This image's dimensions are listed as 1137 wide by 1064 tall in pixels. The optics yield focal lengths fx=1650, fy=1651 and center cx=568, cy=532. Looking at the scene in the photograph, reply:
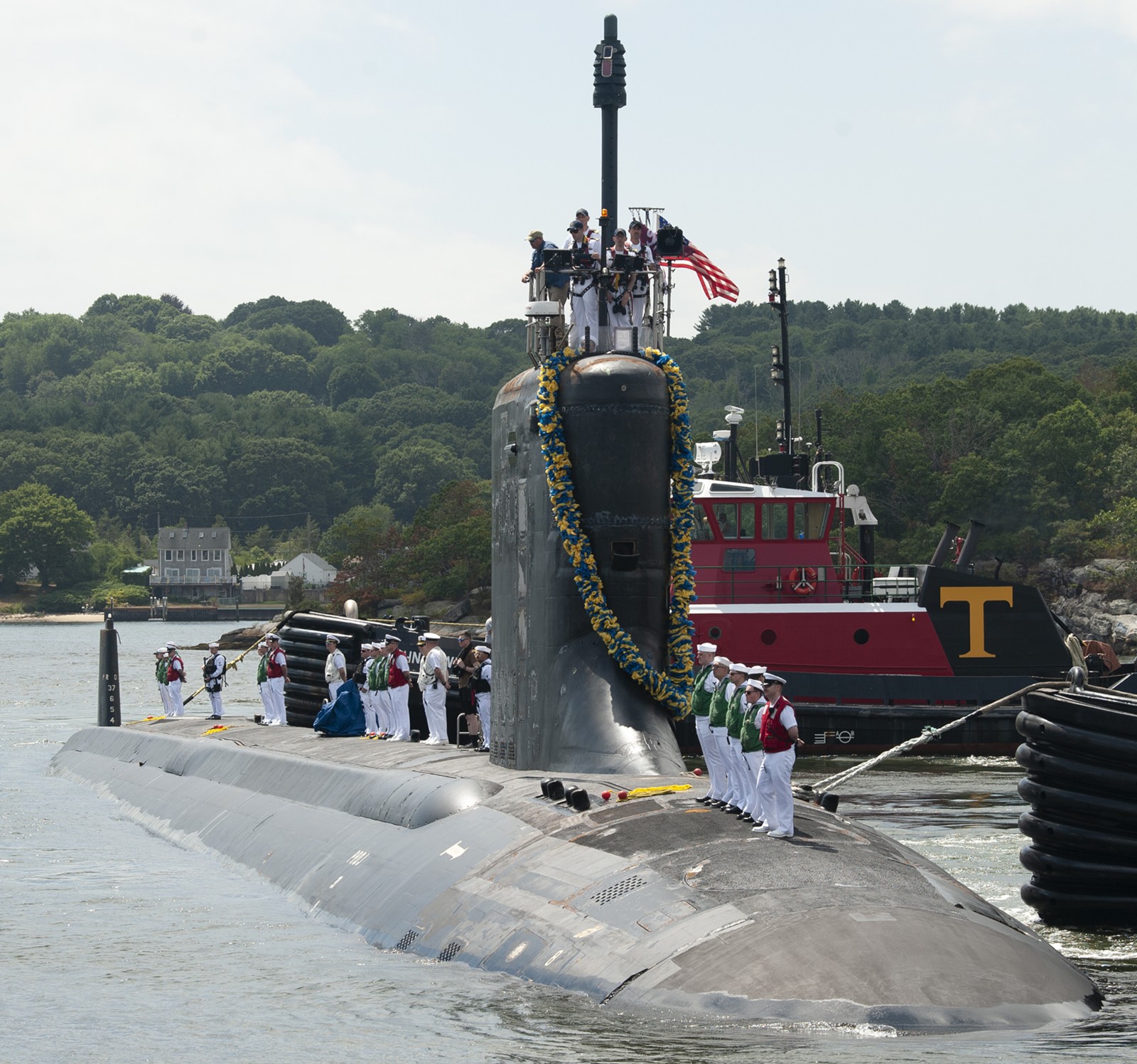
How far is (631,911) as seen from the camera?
10695mm

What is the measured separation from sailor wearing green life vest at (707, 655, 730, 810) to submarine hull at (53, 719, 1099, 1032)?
23 centimetres

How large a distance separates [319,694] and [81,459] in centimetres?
16839

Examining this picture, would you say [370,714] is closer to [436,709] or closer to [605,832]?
[436,709]

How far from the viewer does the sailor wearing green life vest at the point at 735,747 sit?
12.7m

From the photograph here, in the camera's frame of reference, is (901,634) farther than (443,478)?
No

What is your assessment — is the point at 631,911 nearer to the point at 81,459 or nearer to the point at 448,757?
the point at 448,757

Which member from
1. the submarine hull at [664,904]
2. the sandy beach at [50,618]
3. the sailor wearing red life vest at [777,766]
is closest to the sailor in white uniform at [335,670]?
the submarine hull at [664,904]

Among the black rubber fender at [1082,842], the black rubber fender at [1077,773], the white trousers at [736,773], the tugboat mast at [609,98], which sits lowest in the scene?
the black rubber fender at [1082,842]

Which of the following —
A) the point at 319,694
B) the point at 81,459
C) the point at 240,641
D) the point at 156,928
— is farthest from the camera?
the point at 81,459

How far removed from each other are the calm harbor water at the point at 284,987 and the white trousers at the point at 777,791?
2121mm

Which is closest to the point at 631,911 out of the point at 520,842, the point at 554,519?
the point at 520,842

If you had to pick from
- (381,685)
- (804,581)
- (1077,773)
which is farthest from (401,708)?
(804,581)

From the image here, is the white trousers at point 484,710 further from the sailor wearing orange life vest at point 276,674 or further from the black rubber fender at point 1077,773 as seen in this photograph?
the sailor wearing orange life vest at point 276,674

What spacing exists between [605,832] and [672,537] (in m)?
3.57
